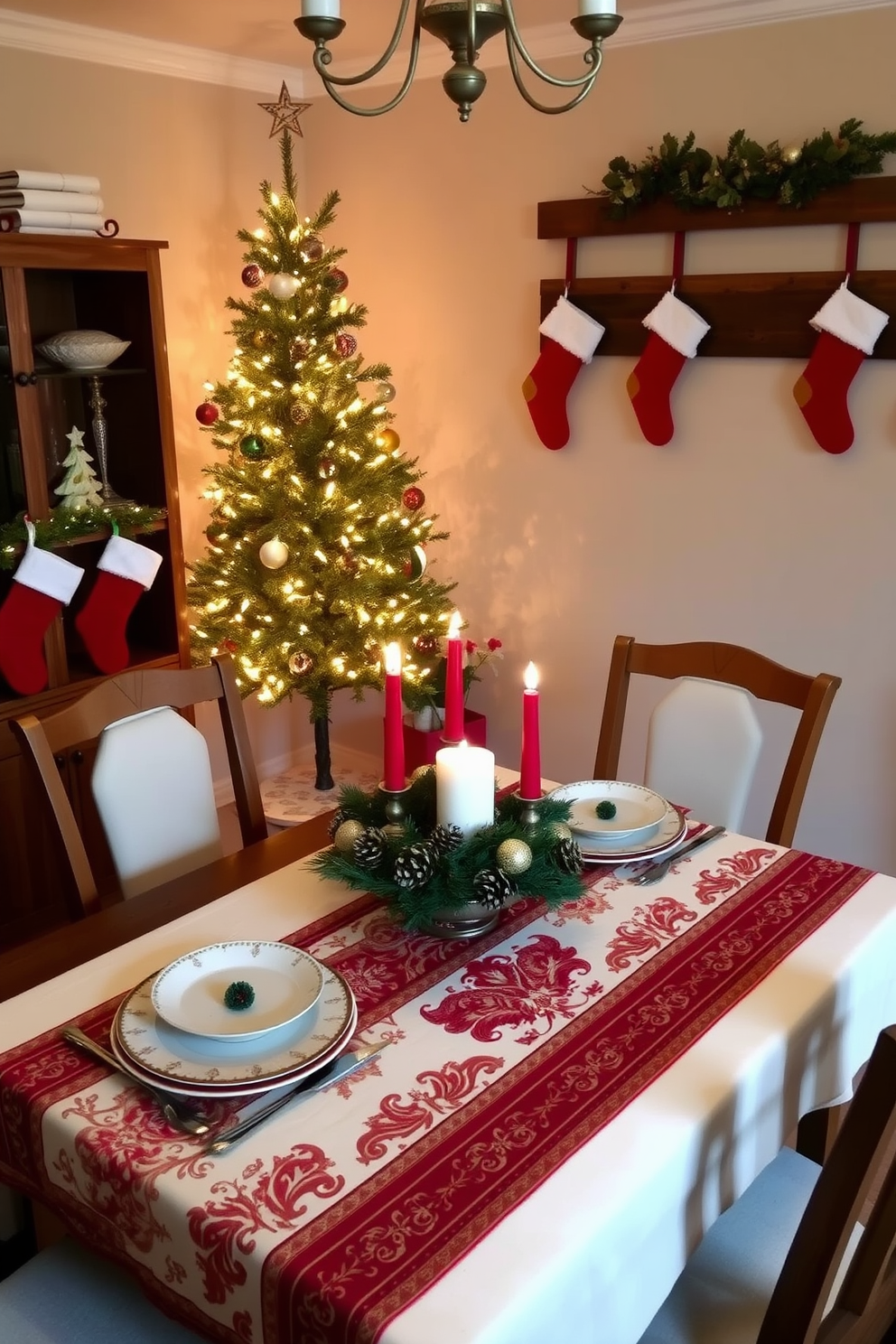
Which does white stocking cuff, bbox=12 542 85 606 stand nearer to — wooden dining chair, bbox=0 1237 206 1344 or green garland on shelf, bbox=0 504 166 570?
green garland on shelf, bbox=0 504 166 570

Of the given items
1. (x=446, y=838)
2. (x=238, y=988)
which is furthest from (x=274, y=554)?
(x=238, y=988)

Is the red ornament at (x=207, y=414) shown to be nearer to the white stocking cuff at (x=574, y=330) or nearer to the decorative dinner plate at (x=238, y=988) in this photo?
the white stocking cuff at (x=574, y=330)

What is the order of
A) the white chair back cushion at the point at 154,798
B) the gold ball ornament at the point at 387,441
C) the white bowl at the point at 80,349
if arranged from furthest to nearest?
the gold ball ornament at the point at 387,441
the white bowl at the point at 80,349
the white chair back cushion at the point at 154,798

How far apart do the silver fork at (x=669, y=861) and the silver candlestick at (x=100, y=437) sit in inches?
73.8

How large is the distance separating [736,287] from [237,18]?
57.6 inches

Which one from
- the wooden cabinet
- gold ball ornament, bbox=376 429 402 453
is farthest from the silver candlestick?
gold ball ornament, bbox=376 429 402 453

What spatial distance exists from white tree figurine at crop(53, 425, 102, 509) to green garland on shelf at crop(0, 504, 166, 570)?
0.13ft

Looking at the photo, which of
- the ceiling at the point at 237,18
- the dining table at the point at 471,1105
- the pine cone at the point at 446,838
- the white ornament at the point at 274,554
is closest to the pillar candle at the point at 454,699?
the pine cone at the point at 446,838

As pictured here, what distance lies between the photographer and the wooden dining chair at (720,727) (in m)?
2.12

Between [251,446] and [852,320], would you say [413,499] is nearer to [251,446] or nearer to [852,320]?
[251,446]

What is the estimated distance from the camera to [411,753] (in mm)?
3697

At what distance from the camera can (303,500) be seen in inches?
128

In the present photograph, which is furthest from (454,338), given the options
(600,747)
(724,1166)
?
(724,1166)

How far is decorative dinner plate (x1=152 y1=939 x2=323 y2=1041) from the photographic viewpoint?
1391 mm
